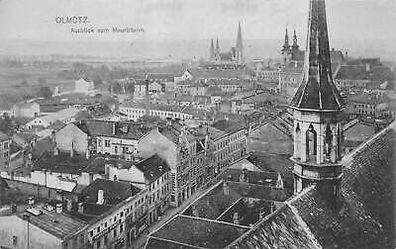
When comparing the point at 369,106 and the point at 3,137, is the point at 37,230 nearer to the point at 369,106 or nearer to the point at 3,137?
the point at 3,137

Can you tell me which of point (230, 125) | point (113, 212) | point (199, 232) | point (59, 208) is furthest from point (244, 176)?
point (59, 208)

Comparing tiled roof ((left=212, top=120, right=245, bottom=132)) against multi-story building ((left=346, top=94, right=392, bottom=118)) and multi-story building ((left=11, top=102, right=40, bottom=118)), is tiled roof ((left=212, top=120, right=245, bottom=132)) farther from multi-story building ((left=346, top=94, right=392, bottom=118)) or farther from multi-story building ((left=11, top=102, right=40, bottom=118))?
multi-story building ((left=11, top=102, right=40, bottom=118))

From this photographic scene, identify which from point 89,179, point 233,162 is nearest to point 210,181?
point 233,162

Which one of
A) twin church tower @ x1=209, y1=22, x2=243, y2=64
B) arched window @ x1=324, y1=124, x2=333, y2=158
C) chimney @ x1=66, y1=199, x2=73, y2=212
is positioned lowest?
chimney @ x1=66, y1=199, x2=73, y2=212

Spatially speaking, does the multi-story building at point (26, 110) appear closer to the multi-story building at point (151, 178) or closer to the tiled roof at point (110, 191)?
the tiled roof at point (110, 191)

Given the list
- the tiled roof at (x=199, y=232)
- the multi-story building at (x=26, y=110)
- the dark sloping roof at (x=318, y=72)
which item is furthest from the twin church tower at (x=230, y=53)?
the multi-story building at (x=26, y=110)

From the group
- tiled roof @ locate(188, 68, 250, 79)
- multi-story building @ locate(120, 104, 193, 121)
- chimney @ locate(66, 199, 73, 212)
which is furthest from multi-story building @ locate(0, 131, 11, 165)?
tiled roof @ locate(188, 68, 250, 79)
